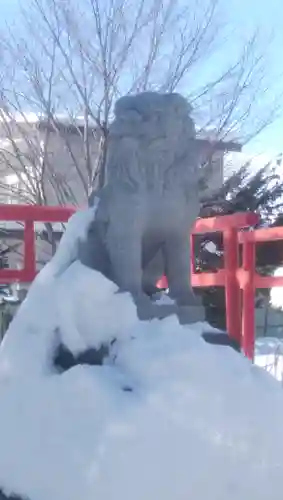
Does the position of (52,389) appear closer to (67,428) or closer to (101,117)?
(67,428)

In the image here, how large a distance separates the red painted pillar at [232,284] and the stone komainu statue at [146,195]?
1.15 meters

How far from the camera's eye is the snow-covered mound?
6.36 feet

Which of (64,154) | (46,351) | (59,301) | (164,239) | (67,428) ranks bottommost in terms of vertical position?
(67,428)

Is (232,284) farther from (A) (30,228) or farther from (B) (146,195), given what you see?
(B) (146,195)

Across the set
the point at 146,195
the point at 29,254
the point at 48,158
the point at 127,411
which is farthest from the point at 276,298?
the point at 127,411

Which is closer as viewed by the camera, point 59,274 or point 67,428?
point 67,428

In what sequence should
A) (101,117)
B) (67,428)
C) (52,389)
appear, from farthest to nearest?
(101,117) → (52,389) → (67,428)

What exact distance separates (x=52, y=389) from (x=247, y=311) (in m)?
1.82

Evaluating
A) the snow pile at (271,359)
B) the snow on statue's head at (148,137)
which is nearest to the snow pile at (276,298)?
the snow pile at (271,359)

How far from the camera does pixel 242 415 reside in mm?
2094

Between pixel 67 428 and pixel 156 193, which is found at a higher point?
pixel 156 193

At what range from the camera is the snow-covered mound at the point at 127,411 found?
6.36 feet

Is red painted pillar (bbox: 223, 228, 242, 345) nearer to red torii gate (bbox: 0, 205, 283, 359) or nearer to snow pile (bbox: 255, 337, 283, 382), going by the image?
red torii gate (bbox: 0, 205, 283, 359)

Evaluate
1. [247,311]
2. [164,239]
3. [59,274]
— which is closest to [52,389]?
[59,274]
